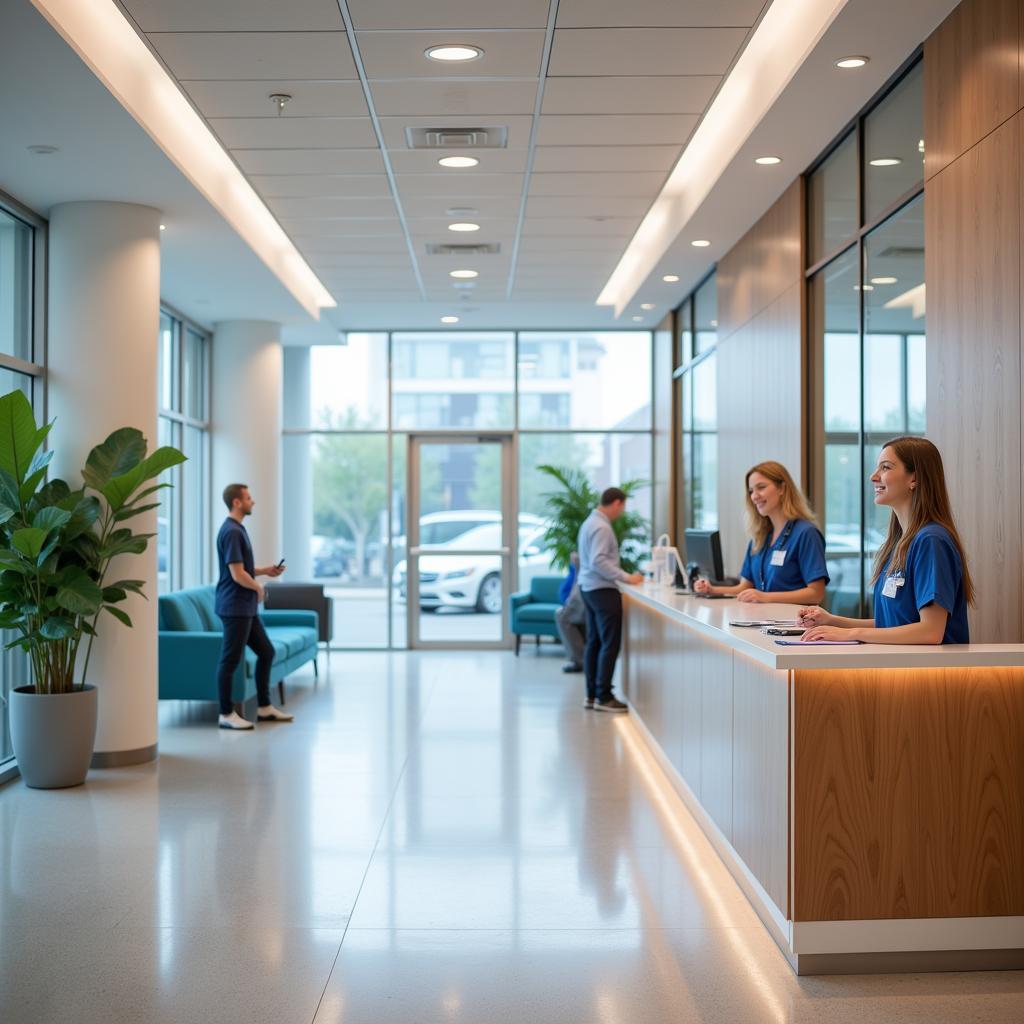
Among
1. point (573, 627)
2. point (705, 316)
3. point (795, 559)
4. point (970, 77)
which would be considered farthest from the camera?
point (573, 627)

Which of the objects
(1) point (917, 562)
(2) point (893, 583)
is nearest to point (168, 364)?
(2) point (893, 583)

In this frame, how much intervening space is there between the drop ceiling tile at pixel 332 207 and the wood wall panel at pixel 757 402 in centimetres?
282

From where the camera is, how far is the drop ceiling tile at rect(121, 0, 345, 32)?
16.3ft

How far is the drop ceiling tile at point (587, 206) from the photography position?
26.8 feet

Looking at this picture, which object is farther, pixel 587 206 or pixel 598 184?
pixel 587 206

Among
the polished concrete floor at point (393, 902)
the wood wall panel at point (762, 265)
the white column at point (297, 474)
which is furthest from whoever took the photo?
the white column at point (297, 474)

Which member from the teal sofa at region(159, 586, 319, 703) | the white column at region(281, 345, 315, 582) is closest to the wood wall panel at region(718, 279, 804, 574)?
the teal sofa at region(159, 586, 319, 703)

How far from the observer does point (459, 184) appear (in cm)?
777

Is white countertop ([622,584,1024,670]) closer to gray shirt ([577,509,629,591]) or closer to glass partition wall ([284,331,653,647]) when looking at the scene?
gray shirt ([577,509,629,591])

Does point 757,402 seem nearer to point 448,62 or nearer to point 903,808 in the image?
point 448,62

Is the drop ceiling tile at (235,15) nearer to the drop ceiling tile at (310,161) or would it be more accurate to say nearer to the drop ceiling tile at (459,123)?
the drop ceiling tile at (459,123)

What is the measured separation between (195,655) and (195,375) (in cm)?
402

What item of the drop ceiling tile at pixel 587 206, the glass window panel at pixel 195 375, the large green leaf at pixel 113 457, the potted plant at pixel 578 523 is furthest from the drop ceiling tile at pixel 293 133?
the potted plant at pixel 578 523

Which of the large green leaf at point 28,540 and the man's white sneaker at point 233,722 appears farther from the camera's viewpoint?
the man's white sneaker at point 233,722
